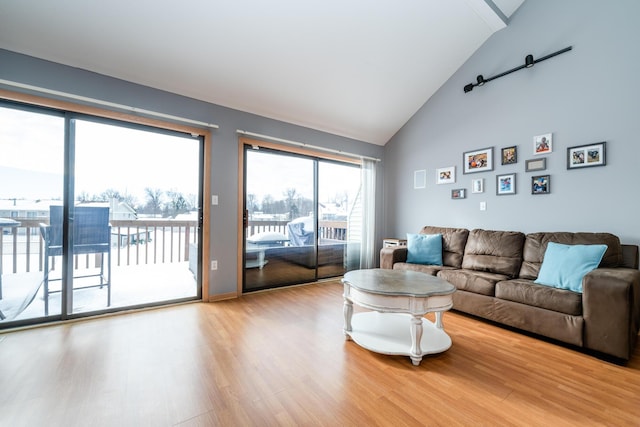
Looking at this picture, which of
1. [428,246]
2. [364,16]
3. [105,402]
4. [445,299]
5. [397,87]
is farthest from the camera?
[397,87]

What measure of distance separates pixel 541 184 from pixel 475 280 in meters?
1.41

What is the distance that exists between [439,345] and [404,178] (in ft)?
10.2

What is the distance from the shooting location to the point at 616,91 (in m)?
2.60

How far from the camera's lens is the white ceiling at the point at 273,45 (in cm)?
227

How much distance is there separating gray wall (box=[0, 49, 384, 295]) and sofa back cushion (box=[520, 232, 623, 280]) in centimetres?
298

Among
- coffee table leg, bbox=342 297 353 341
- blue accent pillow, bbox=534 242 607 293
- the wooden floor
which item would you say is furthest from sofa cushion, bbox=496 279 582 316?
coffee table leg, bbox=342 297 353 341

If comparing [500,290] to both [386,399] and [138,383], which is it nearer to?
[386,399]

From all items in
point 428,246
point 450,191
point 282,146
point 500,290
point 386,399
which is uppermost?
point 282,146

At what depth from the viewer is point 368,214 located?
462cm

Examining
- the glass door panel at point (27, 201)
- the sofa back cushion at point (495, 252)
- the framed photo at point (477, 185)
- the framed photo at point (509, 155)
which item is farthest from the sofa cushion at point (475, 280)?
the glass door panel at point (27, 201)

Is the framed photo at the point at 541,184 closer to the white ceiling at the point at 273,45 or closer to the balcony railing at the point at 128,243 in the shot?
the white ceiling at the point at 273,45

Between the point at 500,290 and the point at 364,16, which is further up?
the point at 364,16

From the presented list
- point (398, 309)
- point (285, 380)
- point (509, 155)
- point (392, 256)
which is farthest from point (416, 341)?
point (509, 155)

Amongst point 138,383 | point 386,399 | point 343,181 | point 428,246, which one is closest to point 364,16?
point 343,181
